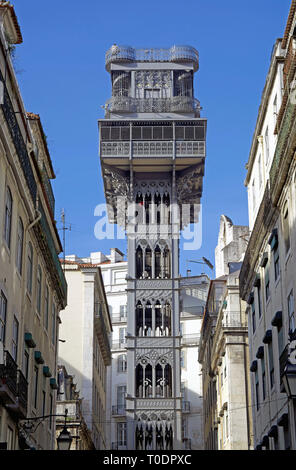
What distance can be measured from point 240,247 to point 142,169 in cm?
1360

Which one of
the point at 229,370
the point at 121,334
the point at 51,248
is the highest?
the point at 121,334

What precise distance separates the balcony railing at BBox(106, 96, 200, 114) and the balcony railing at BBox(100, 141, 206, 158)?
3.39 meters

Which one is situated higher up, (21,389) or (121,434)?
(121,434)

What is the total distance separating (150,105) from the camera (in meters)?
71.6

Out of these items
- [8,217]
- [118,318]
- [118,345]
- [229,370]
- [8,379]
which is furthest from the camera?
[118,318]

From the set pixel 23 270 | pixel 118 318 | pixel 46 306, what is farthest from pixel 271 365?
pixel 118 318

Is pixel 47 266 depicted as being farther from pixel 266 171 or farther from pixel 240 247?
pixel 240 247

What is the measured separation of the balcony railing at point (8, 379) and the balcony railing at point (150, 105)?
49.3 metres

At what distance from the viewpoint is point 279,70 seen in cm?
3008

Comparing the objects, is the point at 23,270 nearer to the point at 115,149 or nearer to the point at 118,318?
the point at 115,149

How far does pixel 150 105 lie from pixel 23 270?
4573cm

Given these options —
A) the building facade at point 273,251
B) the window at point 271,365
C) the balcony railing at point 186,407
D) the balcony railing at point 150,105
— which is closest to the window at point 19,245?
the building facade at point 273,251

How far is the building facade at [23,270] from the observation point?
23.6m

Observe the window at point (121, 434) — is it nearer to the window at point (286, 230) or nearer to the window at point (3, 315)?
the window at point (286, 230)
